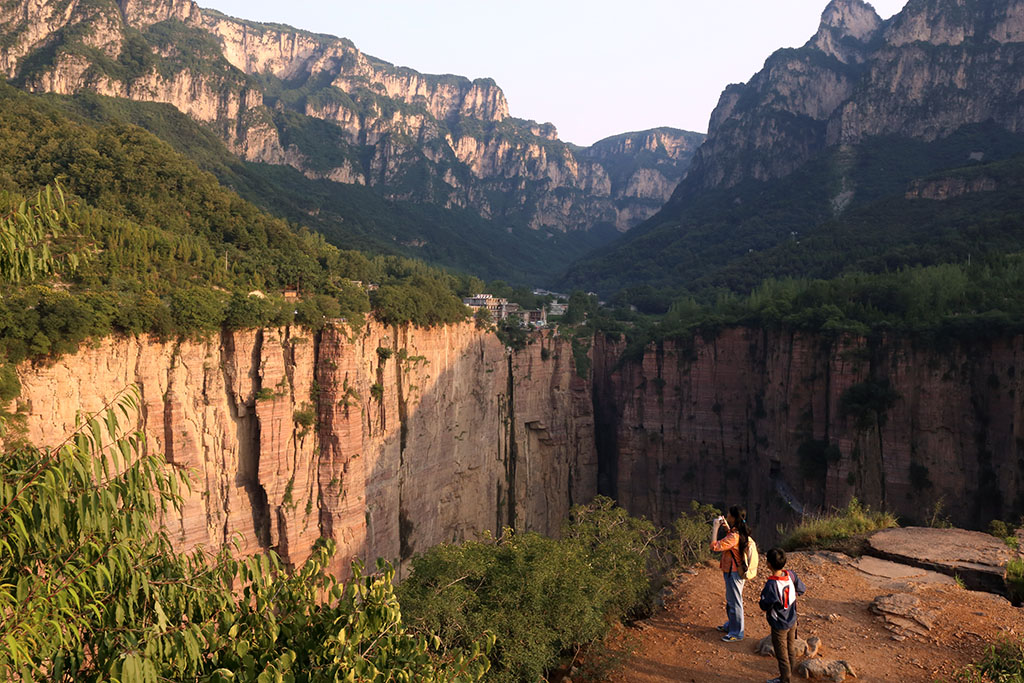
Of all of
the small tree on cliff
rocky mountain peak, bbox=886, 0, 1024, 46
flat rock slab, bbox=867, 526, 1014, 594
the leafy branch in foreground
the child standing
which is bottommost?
flat rock slab, bbox=867, 526, 1014, 594

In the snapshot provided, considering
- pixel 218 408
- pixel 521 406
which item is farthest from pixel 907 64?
pixel 218 408

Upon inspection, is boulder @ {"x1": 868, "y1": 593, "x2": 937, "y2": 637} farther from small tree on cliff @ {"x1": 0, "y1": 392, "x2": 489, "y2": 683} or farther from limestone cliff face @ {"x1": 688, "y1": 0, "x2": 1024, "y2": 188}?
limestone cliff face @ {"x1": 688, "y1": 0, "x2": 1024, "y2": 188}

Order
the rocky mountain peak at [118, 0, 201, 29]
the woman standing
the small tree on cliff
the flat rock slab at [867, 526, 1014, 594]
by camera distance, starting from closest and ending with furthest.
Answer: the small tree on cliff
the woman standing
the flat rock slab at [867, 526, 1014, 594]
the rocky mountain peak at [118, 0, 201, 29]

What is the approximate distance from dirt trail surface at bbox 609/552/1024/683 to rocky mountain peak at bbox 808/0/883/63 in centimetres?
14066

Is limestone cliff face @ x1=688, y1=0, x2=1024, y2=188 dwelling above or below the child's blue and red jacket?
above

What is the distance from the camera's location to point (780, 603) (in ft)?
26.7

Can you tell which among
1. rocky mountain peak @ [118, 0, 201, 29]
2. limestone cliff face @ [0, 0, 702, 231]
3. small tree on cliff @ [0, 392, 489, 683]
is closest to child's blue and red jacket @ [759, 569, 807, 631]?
small tree on cliff @ [0, 392, 489, 683]

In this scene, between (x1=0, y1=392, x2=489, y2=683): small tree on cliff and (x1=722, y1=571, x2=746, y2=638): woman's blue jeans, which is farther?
(x1=722, y1=571, x2=746, y2=638): woman's blue jeans

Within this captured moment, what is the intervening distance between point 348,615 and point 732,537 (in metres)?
6.20

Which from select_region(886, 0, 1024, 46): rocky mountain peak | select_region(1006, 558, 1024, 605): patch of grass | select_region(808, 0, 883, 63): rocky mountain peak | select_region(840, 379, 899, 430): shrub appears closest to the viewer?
select_region(1006, 558, 1024, 605): patch of grass

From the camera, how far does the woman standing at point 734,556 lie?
9609mm

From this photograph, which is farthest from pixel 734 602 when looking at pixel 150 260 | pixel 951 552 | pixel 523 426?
pixel 523 426

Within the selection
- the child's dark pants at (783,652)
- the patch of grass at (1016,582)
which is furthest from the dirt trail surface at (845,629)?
the child's dark pants at (783,652)

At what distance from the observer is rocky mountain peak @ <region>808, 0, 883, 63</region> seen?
128 m
